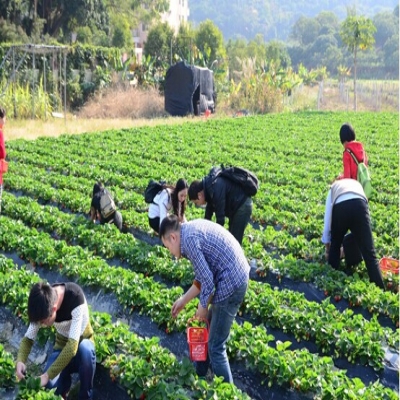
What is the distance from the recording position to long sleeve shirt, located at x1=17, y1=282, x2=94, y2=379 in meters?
4.81

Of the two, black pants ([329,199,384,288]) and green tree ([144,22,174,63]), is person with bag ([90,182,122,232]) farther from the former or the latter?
green tree ([144,22,174,63])

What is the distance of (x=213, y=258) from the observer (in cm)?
474

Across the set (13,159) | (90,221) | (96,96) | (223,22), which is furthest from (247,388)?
(223,22)

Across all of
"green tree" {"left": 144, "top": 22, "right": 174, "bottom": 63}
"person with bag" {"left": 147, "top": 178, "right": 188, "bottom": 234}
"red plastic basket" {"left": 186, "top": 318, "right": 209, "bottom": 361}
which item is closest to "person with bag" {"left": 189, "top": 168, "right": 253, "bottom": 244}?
"person with bag" {"left": 147, "top": 178, "right": 188, "bottom": 234}

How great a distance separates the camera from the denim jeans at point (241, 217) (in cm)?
738

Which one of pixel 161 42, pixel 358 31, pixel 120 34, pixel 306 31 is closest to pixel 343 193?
pixel 358 31

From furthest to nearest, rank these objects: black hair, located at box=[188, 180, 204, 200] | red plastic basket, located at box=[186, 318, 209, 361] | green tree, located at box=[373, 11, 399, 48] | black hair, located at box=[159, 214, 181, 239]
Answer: green tree, located at box=[373, 11, 399, 48], black hair, located at box=[188, 180, 204, 200], red plastic basket, located at box=[186, 318, 209, 361], black hair, located at box=[159, 214, 181, 239]

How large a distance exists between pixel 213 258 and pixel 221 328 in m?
0.56

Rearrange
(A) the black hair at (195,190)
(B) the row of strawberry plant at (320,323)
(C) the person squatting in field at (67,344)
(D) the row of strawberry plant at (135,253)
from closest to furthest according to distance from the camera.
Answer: (C) the person squatting in field at (67,344)
(B) the row of strawberry plant at (320,323)
(A) the black hair at (195,190)
(D) the row of strawberry plant at (135,253)

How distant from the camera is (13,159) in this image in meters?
15.5

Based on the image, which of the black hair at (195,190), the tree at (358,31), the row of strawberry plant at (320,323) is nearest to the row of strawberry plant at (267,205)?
the row of strawberry plant at (320,323)

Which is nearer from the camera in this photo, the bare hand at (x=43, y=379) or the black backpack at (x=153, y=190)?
the bare hand at (x=43, y=379)

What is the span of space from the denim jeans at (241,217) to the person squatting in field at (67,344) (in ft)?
8.97

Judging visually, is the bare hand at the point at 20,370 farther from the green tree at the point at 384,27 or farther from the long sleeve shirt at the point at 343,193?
the green tree at the point at 384,27
